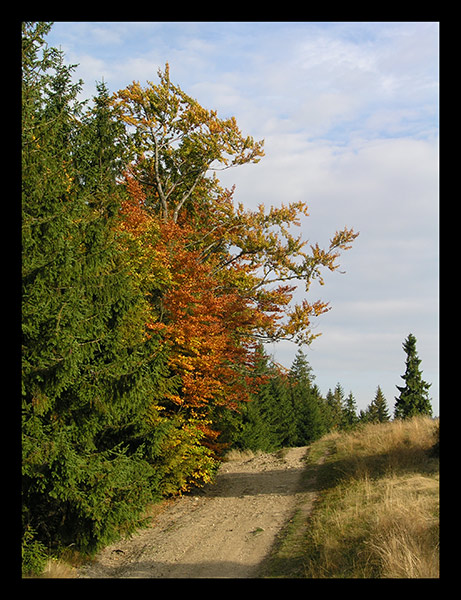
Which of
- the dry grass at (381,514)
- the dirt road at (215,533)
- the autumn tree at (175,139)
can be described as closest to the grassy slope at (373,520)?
the dry grass at (381,514)

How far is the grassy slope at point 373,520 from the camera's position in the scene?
770cm

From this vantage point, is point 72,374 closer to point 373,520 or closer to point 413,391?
point 373,520

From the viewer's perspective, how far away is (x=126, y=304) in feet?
40.9

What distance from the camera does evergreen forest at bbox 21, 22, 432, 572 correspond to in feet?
32.6

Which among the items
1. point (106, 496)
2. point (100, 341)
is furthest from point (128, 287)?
point (106, 496)

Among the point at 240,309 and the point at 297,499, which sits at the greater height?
the point at 240,309

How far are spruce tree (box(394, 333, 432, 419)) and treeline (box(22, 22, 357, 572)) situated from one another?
88.5 ft

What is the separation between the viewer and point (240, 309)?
21.6 meters

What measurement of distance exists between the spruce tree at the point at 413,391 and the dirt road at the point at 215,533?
3625cm

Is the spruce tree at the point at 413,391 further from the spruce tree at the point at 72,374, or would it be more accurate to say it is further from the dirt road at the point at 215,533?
the spruce tree at the point at 72,374

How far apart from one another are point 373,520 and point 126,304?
25.1ft

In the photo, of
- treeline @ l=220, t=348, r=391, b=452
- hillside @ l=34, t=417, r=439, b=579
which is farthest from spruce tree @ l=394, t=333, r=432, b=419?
hillside @ l=34, t=417, r=439, b=579
